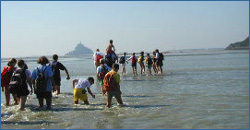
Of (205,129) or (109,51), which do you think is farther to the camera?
(109,51)

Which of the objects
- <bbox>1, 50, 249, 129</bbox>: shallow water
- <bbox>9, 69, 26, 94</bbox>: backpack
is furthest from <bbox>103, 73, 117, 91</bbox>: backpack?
<bbox>9, 69, 26, 94</bbox>: backpack

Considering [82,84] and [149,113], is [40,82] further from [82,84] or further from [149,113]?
[149,113]

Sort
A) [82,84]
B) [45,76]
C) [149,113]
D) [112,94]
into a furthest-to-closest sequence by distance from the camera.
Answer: [82,84] → [112,94] → [45,76] → [149,113]

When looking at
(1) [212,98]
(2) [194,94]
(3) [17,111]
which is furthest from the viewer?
(2) [194,94]

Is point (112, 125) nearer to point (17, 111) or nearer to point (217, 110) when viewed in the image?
point (217, 110)

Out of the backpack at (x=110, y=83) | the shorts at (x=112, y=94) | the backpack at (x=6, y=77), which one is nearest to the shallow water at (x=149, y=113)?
the shorts at (x=112, y=94)

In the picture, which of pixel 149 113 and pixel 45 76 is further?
pixel 45 76

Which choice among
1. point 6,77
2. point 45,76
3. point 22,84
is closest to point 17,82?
point 22,84

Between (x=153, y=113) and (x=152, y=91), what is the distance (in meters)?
4.32

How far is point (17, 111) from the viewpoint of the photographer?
384 inches

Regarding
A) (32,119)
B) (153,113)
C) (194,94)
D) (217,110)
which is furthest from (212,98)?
(32,119)

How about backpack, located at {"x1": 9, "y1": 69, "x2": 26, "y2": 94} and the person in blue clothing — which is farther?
the person in blue clothing

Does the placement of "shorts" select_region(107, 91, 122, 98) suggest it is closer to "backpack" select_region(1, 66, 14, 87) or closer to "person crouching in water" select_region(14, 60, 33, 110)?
"person crouching in water" select_region(14, 60, 33, 110)

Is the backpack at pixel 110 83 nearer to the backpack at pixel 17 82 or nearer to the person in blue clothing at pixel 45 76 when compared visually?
the person in blue clothing at pixel 45 76
